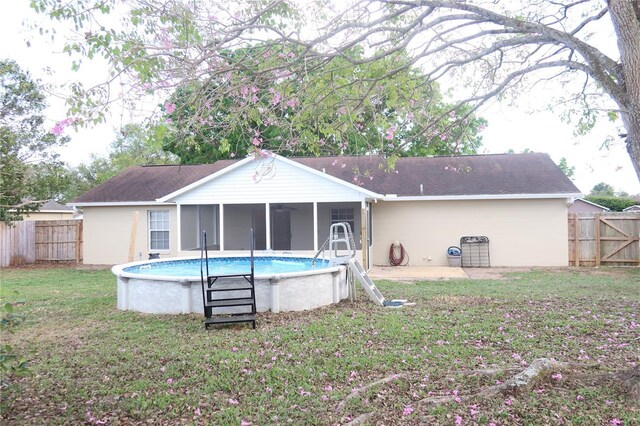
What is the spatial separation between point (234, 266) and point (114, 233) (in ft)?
22.7

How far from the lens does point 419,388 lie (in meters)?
4.74

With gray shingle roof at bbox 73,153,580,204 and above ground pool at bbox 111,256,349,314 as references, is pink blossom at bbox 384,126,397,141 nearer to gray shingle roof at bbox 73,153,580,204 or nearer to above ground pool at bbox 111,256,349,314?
above ground pool at bbox 111,256,349,314

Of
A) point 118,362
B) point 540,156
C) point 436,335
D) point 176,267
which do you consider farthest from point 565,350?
point 540,156

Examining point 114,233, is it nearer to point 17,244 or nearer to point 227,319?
point 17,244

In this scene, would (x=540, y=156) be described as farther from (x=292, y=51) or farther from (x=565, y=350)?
(x=292, y=51)

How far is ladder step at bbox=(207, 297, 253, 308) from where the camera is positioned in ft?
25.2

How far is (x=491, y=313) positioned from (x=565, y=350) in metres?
2.32

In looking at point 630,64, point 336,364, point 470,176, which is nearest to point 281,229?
point 470,176

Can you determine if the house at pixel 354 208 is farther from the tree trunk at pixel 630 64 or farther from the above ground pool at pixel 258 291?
the tree trunk at pixel 630 64

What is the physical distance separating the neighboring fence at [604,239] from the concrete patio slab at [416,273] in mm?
4595

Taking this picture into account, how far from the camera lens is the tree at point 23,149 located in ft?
56.2

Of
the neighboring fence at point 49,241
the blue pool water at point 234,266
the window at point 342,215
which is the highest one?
the window at point 342,215

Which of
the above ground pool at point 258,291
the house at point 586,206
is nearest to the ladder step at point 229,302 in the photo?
the above ground pool at point 258,291

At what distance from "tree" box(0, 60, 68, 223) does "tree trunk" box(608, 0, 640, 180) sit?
695 inches
